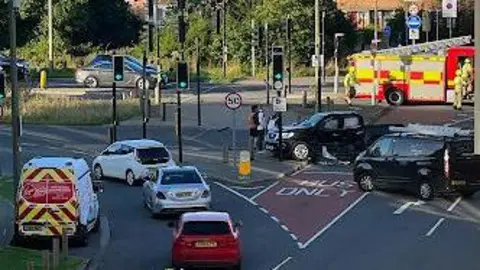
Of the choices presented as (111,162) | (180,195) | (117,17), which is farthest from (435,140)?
(117,17)

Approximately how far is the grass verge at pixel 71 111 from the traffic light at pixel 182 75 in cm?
1021

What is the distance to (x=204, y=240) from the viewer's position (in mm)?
21859

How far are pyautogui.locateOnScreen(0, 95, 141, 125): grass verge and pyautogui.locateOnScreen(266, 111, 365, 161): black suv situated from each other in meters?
12.9

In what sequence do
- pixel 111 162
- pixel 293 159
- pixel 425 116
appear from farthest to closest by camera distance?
pixel 425 116 < pixel 293 159 < pixel 111 162

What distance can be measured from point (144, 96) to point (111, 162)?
14107mm

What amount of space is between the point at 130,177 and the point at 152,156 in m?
1.05

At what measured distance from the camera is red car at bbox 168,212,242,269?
21.9 m

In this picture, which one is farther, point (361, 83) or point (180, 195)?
point (361, 83)

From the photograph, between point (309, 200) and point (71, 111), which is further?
point (71, 111)

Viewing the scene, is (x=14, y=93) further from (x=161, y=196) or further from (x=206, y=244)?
(x=206, y=244)

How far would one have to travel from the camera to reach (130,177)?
117 ft

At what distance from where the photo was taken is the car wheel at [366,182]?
109 feet

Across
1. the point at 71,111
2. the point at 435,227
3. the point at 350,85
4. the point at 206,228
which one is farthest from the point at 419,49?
the point at 206,228

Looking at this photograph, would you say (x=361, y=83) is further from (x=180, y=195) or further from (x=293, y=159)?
(x=180, y=195)
